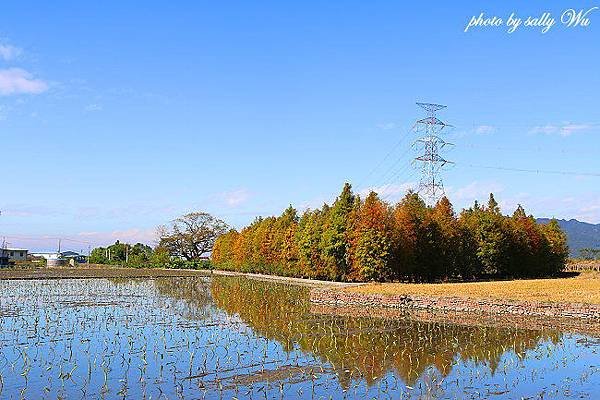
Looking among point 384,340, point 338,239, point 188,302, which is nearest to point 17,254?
point 338,239

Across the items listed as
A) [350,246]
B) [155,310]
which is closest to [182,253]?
[350,246]

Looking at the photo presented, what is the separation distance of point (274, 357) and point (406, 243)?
90.3ft

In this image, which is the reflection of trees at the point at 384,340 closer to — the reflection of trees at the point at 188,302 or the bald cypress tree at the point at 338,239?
the reflection of trees at the point at 188,302

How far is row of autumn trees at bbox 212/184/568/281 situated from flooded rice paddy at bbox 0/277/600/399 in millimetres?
16333

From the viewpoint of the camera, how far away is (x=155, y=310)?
25266 mm

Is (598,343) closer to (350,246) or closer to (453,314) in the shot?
(453,314)

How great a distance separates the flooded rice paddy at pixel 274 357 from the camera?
1187 cm

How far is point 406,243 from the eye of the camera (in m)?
41.3

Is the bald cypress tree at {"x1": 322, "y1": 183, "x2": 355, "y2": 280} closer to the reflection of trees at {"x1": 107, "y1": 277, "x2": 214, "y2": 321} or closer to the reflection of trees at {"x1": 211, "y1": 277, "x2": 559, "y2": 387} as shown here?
the reflection of trees at {"x1": 107, "y1": 277, "x2": 214, "y2": 321}

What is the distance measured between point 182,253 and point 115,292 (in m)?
59.3

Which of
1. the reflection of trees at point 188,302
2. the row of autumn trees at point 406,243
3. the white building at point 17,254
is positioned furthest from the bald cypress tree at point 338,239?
the white building at point 17,254

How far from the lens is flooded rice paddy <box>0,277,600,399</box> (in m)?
11.9

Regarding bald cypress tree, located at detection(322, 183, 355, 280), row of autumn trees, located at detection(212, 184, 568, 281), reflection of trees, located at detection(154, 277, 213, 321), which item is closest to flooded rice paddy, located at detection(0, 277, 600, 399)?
reflection of trees, located at detection(154, 277, 213, 321)

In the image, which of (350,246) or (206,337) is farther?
(350,246)
